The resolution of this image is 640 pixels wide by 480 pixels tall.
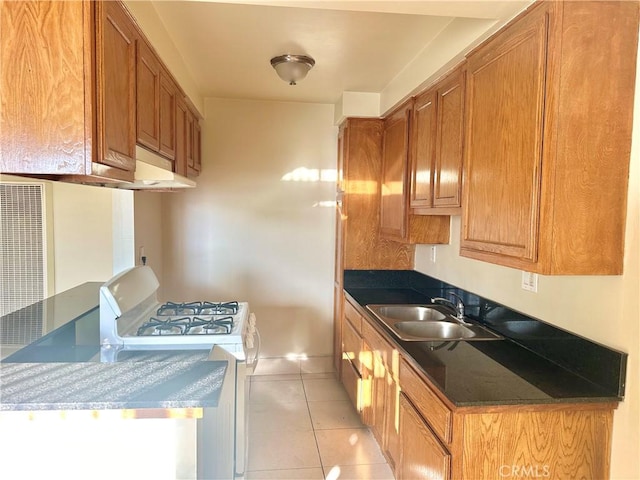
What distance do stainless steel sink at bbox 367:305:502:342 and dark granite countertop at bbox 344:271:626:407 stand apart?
6cm

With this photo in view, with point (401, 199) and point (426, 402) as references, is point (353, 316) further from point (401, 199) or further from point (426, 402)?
point (426, 402)

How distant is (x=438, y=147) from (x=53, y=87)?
1.79 metres

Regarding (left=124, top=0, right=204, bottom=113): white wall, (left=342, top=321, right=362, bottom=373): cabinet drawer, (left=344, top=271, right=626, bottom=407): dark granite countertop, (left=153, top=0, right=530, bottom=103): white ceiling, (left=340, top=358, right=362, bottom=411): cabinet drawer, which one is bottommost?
(left=340, top=358, right=362, bottom=411): cabinet drawer

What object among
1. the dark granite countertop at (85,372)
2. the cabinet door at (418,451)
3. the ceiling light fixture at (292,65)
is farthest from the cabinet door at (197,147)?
the cabinet door at (418,451)

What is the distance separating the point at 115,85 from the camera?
5.15ft

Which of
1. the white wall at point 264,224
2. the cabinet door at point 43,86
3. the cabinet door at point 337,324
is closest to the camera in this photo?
the cabinet door at point 43,86

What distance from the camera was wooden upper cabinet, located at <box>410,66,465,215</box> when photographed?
6.76 feet

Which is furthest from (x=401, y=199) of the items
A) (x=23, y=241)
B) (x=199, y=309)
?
(x=23, y=241)

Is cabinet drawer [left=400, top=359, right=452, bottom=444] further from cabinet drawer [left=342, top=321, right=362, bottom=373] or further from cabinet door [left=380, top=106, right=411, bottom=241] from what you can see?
cabinet door [left=380, top=106, right=411, bottom=241]

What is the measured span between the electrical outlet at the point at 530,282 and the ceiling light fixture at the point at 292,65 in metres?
1.77

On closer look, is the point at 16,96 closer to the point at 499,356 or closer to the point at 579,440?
the point at 499,356

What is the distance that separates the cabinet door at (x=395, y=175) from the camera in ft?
9.14

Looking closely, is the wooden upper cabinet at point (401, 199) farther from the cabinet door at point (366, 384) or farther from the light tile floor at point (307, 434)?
the light tile floor at point (307, 434)

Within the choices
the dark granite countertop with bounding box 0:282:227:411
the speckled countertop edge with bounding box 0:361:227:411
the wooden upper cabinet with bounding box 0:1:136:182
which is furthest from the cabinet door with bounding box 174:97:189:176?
the speckled countertop edge with bounding box 0:361:227:411
